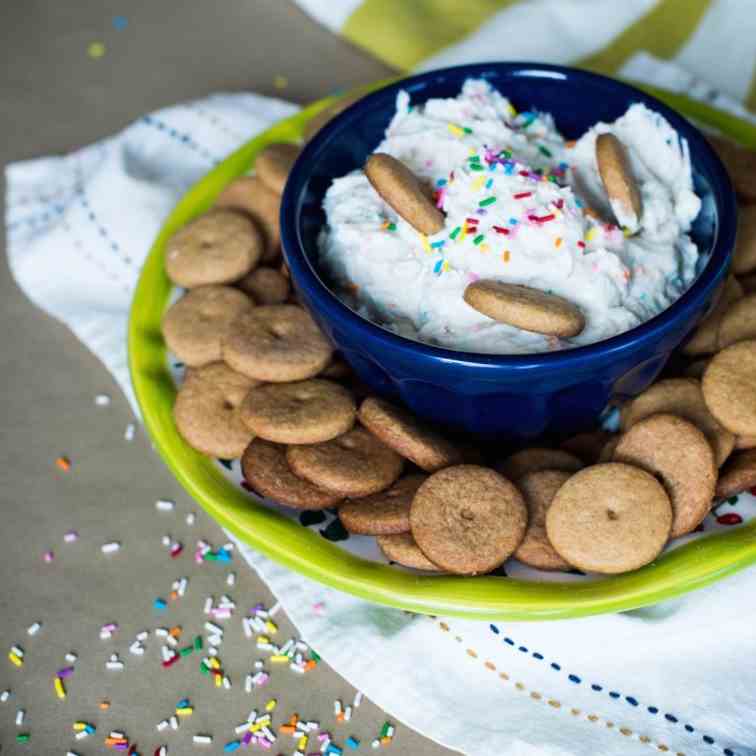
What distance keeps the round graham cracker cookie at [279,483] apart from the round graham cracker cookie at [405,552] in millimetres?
139

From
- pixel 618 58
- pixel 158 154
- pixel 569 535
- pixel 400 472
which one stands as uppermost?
pixel 618 58

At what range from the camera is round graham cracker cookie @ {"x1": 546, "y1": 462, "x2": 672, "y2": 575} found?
196cm

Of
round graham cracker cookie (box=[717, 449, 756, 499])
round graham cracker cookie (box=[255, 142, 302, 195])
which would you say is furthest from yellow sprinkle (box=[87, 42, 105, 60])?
round graham cracker cookie (box=[717, 449, 756, 499])

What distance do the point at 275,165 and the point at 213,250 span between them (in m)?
0.30

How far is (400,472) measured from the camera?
217 centimetres

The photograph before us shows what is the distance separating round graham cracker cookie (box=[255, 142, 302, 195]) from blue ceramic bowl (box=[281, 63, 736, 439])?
0.71ft

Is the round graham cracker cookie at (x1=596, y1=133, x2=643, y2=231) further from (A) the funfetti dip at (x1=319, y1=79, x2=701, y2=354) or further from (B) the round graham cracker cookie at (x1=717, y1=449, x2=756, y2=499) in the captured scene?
(B) the round graham cracker cookie at (x1=717, y1=449, x2=756, y2=499)

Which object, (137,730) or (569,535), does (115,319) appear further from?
(569,535)

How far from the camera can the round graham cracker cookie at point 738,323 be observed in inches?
91.5

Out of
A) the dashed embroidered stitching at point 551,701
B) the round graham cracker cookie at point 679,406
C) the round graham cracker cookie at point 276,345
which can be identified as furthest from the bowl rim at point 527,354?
the dashed embroidered stitching at point 551,701

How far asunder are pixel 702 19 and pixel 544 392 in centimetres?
206

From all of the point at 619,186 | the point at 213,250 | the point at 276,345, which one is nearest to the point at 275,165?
the point at 213,250

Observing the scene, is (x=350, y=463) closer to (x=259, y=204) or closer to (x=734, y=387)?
(x=734, y=387)

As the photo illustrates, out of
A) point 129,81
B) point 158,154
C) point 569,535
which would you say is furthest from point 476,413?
point 129,81
